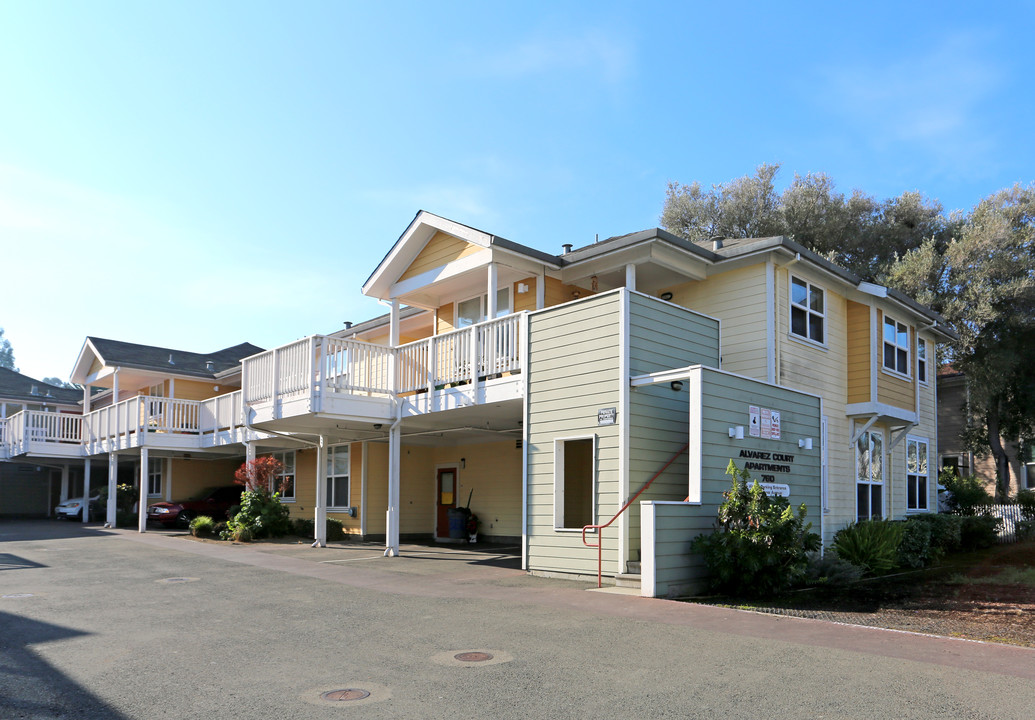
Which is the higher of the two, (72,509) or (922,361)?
(922,361)

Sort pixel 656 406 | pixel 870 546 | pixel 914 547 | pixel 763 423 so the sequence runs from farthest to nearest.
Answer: pixel 914 547 → pixel 870 546 → pixel 763 423 → pixel 656 406

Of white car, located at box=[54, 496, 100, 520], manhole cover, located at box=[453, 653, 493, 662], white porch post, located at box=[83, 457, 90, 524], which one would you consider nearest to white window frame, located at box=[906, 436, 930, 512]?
manhole cover, located at box=[453, 653, 493, 662]

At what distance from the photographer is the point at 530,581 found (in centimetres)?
1280

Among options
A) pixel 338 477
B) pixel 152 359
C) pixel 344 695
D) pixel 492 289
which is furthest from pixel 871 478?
pixel 152 359

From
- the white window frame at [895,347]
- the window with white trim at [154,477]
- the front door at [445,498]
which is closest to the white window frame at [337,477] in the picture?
the front door at [445,498]

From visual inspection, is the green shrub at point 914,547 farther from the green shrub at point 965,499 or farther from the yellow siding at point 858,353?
the green shrub at point 965,499

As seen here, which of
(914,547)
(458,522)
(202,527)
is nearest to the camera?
(914,547)

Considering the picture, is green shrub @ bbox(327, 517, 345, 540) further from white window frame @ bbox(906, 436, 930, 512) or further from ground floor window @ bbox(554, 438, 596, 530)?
white window frame @ bbox(906, 436, 930, 512)

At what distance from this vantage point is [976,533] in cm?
2230

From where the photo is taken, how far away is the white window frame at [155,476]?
103 feet

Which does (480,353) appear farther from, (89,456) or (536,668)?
(89,456)

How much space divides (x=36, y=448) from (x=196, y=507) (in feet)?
25.9

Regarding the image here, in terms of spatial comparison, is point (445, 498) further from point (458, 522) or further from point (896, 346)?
point (896, 346)

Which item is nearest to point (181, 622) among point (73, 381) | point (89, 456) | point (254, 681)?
point (254, 681)
